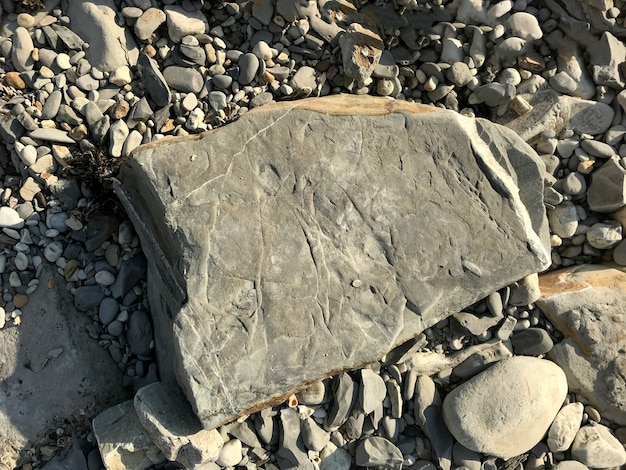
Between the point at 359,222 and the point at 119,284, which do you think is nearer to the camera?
the point at 359,222

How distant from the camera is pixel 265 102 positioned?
3020mm

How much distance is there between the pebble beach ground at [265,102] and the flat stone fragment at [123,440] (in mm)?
138

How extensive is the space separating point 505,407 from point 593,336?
2.05 ft

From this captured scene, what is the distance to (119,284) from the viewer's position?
9.11ft

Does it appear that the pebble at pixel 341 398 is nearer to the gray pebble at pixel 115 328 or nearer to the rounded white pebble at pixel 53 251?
the gray pebble at pixel 115 328

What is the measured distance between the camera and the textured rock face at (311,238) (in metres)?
2.38

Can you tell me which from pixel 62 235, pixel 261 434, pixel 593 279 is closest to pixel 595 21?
pixel 593 279

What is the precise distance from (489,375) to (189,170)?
68.5 inches

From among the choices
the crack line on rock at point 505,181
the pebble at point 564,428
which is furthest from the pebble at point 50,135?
the pebble at point 564,428

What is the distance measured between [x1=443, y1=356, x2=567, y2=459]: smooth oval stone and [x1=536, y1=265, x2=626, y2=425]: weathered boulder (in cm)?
20

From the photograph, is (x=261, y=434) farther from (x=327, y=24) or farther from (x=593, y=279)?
(x=327, y=24)

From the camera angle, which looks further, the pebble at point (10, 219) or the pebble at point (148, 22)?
the pebble at point (148, 22)

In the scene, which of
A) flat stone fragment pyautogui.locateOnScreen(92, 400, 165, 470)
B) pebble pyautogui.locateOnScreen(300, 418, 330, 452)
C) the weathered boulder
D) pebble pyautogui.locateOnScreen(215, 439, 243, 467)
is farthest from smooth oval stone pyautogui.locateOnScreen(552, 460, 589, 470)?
flat stone fragment pyautogui.locateOnScreen(92, 400, 165, 470)

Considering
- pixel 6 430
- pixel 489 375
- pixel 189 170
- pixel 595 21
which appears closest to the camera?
pixel 189 170
